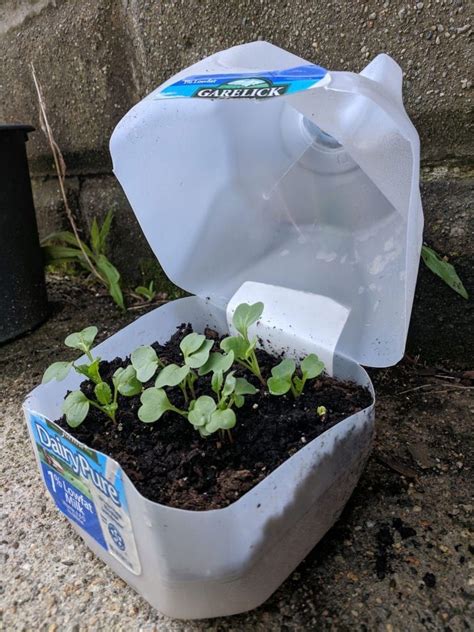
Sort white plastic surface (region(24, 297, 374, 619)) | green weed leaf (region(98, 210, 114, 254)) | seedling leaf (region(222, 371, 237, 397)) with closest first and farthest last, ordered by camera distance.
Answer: white plastic surface (region(24, 297, 374, 619))
seedling leaf (region(222, 371, 237, 397))
green weed leaf (region(98, 210, 114, 254))

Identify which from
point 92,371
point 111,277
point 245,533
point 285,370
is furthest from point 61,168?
point 245,533

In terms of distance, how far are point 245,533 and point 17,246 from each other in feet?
3.00

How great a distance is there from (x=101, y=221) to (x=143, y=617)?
0.98m

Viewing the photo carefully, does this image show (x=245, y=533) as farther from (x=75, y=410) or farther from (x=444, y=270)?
(x=444, y=270)

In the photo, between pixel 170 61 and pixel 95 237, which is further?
pixel 95 237

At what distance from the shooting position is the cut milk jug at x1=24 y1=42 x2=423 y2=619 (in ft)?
1.71

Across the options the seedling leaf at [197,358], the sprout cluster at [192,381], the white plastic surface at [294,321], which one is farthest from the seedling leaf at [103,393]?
the white plastic surface at [294,321]

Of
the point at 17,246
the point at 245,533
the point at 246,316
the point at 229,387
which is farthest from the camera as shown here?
the point at 17,246

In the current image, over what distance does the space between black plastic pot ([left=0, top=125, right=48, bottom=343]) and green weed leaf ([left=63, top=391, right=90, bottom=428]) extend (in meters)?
0.65

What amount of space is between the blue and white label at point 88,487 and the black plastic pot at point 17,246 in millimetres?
653

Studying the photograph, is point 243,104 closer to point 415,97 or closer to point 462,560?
point 415,97

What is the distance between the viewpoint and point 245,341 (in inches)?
27.6

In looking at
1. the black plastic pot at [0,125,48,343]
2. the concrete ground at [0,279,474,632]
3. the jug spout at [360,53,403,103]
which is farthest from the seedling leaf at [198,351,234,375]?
the black plastic pot at [0,125,48,343]

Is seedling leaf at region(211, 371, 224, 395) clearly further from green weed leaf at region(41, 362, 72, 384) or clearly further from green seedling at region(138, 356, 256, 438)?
green weed leaf at region(41, 362, 72, 384)
